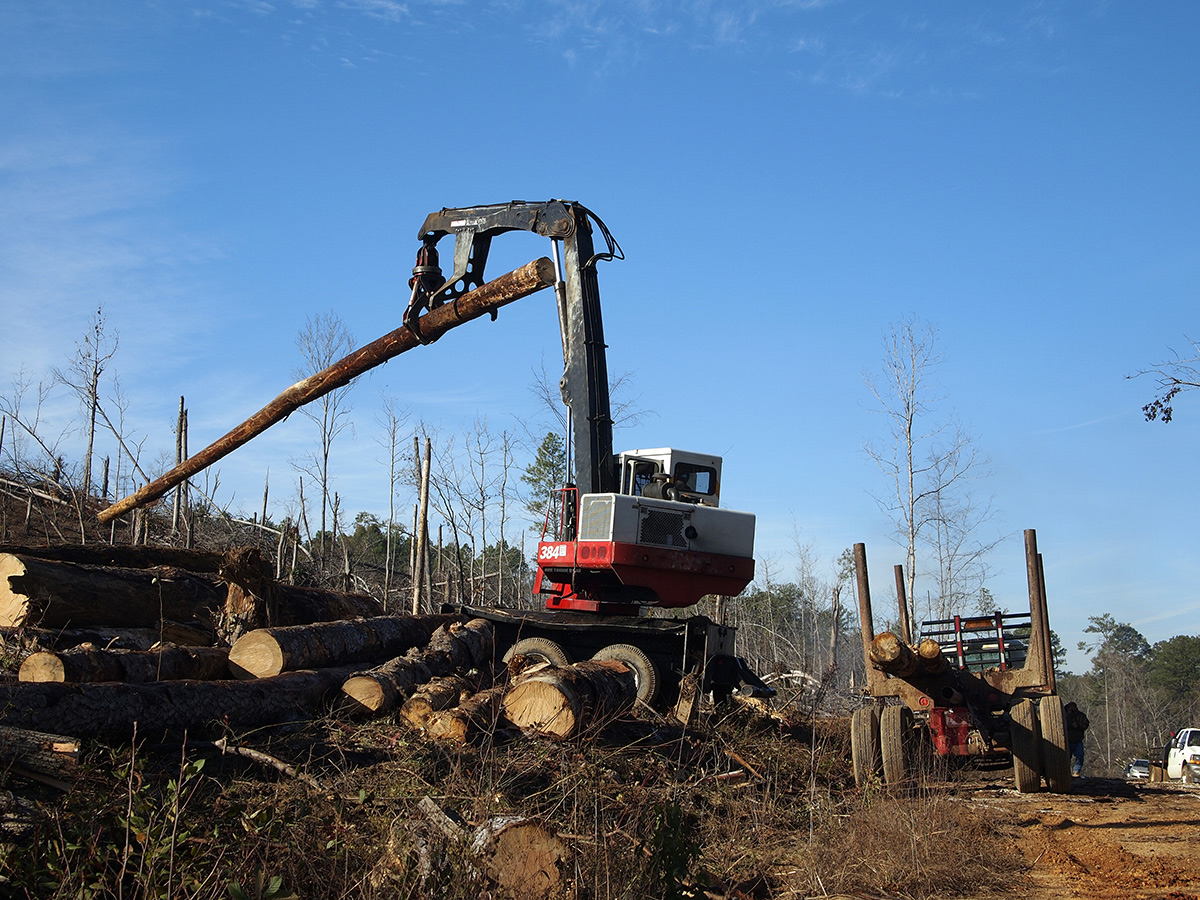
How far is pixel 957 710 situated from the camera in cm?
1052

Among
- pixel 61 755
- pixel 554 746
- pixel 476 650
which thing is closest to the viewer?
pixel 61 755

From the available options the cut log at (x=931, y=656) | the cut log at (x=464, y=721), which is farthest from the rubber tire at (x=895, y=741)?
the cut log at (x=464, y=721)

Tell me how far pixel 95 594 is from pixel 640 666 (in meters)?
6.26

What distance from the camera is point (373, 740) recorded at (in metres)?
8.05

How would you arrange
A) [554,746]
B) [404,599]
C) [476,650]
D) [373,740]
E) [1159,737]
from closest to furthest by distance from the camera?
[554,746], [373,740], [476,650], [404,599], [1159,737]

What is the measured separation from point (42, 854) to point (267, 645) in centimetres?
515

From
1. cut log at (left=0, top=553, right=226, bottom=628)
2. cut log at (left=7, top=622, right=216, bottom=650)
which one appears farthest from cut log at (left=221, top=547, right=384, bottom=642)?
cut log at (left=0, top=553, right=226, bottom=628)

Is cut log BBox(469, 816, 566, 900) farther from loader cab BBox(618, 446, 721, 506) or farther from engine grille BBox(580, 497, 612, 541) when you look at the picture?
loader cab BBox(618, 446, 721, 506)

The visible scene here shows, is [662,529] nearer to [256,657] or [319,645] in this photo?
[319,645]

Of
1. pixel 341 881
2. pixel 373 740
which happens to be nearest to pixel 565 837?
pixel 341 881

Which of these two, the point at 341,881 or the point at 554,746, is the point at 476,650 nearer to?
the point at 554,746

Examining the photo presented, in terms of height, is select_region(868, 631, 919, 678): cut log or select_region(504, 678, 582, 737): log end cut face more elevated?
select_region(868, 631, 919, 678): cut log

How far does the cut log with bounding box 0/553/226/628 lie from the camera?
10375 mm

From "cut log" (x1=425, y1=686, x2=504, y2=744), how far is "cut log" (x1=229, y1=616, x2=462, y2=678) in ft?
6.28
